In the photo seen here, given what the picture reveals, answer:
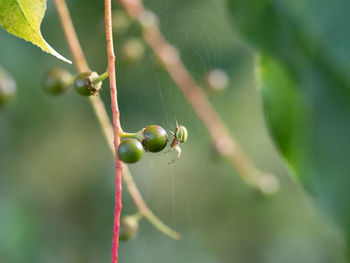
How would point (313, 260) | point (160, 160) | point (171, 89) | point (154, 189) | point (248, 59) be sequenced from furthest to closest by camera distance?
point (313, 260) < point (154, 189) < point (160, 160) < point (248, 59) < point (171, 89)

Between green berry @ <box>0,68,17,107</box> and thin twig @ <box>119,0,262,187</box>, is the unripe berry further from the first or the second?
green berry @ <box>0,68,17,107</box>

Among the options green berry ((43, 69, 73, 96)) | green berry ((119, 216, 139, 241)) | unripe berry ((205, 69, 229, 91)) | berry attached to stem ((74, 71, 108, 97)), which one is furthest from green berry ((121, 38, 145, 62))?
berry attached to stem ((74, 71, 108, 97))

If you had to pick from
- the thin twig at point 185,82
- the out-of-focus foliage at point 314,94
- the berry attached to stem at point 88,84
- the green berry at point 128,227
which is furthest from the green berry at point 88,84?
the thin twig at point 185,82

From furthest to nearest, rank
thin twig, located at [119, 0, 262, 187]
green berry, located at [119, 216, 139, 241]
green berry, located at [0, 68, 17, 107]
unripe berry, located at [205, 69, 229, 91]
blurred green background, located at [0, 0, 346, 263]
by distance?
blurred green background, located at [0, 0, 346, 263] → unripe berry, located at [205, 69, 229, 91] → thin twig, located at [119, 0, 262, 187] → green berry, located at [0, 68, 17, 107] → green berry, located at [119, 216, 139, 241]

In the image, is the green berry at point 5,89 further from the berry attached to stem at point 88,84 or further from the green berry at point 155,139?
the green berry at point 155,139

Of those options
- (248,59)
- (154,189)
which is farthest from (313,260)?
(248,59)

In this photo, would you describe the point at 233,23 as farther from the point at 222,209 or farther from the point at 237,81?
the point at 222,209
